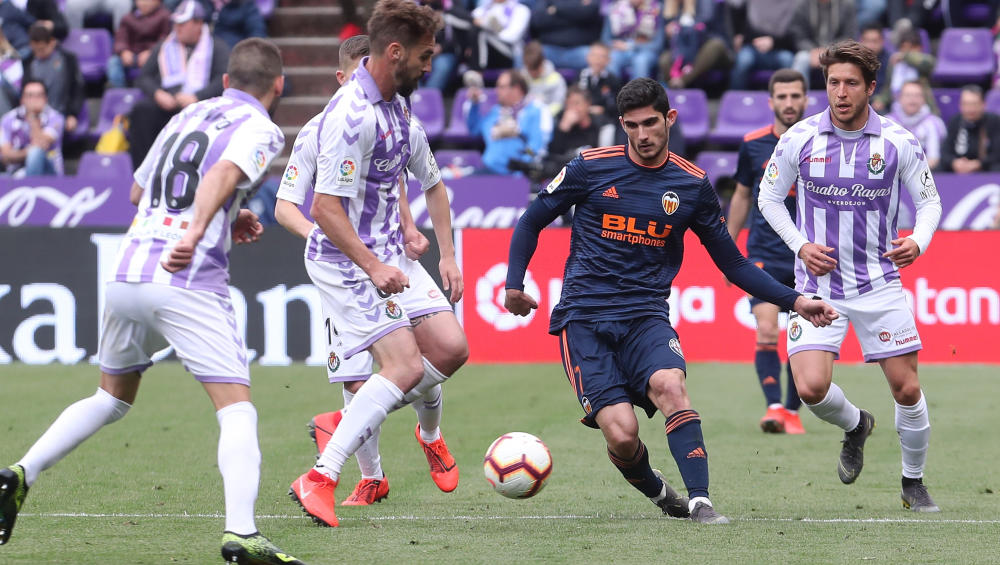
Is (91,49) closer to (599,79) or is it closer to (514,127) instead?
(514,127)

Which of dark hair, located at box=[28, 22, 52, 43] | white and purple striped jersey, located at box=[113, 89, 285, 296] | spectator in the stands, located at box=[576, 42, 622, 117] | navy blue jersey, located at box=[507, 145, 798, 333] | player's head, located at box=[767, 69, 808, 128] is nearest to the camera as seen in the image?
white and purple striped jersey, located at box=[113, 89, 285, 296]

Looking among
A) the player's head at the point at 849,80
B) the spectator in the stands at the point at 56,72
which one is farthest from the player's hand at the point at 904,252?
the spectator in the stands at the point at 56,72

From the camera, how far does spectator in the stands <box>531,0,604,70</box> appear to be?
711 inches

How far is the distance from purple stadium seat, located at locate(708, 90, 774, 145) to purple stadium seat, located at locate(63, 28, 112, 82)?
8.68 meters

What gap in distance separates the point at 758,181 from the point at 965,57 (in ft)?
31.8

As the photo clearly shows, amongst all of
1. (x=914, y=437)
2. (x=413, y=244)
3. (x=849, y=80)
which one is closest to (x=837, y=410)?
(x=914, y=437)

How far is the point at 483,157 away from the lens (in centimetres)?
1664

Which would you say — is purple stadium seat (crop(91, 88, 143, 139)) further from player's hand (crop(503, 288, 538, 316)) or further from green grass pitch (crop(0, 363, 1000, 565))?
player's hand (crop(503, 288, 538, 316))

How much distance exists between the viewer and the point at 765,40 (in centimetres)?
1755

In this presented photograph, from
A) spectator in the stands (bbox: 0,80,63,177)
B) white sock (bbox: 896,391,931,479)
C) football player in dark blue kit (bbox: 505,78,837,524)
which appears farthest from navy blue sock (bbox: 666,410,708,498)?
spectator in the stands (bbox: 0,80,63,177)

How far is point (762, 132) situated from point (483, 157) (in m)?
7.59

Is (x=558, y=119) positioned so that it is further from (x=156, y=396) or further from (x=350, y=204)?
(x=350, y=204)

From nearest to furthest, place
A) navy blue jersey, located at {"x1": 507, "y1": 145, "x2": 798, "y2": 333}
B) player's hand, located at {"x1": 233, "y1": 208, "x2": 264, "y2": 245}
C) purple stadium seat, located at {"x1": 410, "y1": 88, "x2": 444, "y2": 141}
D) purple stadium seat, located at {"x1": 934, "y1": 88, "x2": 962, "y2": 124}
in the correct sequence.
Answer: player's hand, located at {"x1": 233, "y1": 208, "x2": 264, "y2": 245}, navy blue jersey, located at {"x1": 507, "y1": 145, "x2": 798, "y2": 333}, purple stadium seat, located at {"x1": 934, "y1": 88, "x2": 962, "y2": 124}, purple stadium seat, located at {"x1": 410, "y1": 88, "x2": 444, "y2": 141}

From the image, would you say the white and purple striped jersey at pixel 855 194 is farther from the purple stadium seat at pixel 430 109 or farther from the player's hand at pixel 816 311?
the purple stadium seat at pixel 430 109
